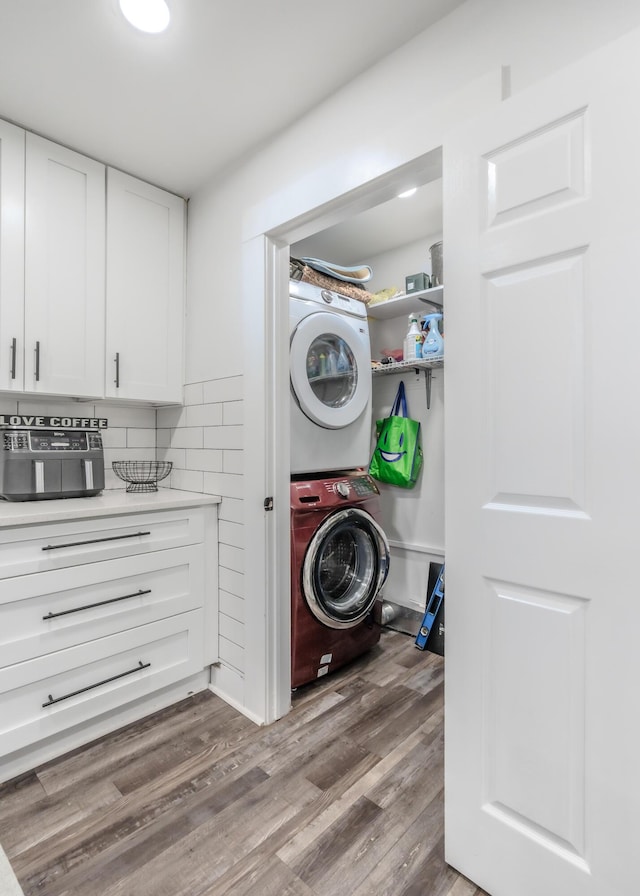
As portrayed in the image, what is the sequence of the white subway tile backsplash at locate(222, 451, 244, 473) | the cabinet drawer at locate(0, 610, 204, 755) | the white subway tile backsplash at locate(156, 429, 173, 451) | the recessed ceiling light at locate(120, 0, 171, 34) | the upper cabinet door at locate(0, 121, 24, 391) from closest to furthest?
the recessed ceiling light at locate(120, 0, 171, 34)
the cabinet drawer at locate(0, 610, 204, 755)
the upper cabinet door at locate(0, 121, 24, 391)
the white subway tile backsplash at locate(222, 451, 244, 473)
the white subway tile backsplash at locate(156, 429, 173, 451)

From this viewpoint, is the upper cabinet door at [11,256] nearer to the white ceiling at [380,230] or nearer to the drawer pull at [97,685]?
the drawer pull at [97,685]

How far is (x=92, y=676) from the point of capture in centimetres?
171

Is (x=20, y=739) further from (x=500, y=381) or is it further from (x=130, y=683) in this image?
(x=500, y=381)

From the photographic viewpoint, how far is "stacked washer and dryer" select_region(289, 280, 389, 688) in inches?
80.1

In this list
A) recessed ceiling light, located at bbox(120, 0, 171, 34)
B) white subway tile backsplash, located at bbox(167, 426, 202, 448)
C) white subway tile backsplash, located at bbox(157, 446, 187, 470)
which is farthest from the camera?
white subway tile backsplash, located at bbox(157, 446, 187, 470)

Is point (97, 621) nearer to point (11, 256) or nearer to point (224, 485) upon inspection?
point (224, 485)

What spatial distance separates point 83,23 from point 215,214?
838mm

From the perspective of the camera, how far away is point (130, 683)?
71.2 inches

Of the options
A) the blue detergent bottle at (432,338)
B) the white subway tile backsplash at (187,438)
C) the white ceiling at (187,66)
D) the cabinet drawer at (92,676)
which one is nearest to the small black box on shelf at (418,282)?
the blue detergent bottle at (432,338)

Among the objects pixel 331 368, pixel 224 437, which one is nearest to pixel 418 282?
pixel 331 368

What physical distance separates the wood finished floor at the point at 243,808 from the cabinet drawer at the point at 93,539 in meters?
0.72

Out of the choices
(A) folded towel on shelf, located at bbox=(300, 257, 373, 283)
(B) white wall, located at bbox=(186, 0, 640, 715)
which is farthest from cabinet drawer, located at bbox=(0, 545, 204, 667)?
(A) folded towel on shelf, located at bbox=(300, 257, 373, 283)

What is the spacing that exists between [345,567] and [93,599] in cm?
120

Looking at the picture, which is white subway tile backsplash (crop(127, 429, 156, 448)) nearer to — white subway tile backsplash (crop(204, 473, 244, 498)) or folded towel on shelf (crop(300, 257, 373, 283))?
white subway tile backsplash (crop(204, 473, 244, 498))
